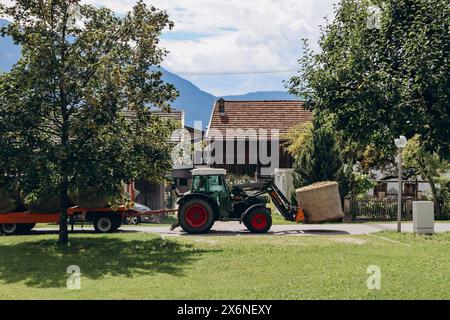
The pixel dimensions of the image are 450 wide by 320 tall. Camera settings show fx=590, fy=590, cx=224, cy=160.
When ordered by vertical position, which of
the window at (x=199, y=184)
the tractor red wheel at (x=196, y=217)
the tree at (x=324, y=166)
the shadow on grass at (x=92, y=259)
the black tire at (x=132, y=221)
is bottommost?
the shadow on grass at (x=92, y=259)

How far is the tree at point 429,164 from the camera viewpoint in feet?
101

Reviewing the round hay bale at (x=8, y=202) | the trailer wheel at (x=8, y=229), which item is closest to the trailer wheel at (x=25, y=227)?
the trailer wheel at (x=8, y=229)

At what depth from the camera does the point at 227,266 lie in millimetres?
14398

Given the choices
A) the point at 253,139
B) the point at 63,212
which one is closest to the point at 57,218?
the point at 63,212

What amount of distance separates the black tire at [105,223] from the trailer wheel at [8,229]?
3.07 metres

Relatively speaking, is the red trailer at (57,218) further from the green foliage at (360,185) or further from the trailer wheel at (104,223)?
the green foliage at (360,185)

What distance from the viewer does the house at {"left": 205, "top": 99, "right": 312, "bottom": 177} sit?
157ft

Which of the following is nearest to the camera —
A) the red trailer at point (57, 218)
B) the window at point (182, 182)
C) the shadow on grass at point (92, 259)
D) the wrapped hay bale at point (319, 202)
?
the shadow on grass at point (92, 259)

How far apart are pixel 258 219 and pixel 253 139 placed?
2725 centimetres

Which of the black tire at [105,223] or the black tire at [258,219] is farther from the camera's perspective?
the black tire at [105,223]

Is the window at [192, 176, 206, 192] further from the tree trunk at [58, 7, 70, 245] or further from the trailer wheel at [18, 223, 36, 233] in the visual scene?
the trailer wheel at [18, 223, 36, 233]

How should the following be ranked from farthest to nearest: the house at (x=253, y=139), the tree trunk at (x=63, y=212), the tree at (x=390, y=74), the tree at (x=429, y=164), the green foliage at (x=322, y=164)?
the house at (x=253, y=139) → the tree at (x=429, y=164) → the green foliage at (x=322, y=164) → the tree at (x=390, y=74) → the tree trunk at (x=63, y=212)

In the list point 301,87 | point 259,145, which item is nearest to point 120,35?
point 301,87
